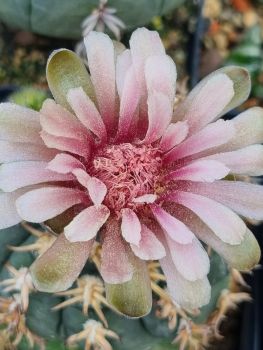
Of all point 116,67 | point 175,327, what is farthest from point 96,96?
point 175,327

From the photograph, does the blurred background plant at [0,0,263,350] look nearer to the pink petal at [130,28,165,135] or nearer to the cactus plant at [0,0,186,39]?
the cactus plant at [0,0,186,39]

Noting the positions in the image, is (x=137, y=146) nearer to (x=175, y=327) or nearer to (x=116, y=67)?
(x=116, y=67)

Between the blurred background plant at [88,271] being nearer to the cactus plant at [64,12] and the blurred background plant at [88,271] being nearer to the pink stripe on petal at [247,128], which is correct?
the cactus plant at [64,12]

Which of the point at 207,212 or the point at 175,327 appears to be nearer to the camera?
the point at 207,212

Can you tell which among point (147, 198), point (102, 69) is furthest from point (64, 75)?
point (147, 198)

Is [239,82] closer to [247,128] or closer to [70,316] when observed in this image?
[247,128]

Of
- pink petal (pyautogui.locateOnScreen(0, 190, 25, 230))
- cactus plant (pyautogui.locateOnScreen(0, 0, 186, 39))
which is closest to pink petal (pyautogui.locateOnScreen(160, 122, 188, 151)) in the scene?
pink petal (pyautogui.locateOnScreen(0, 190, 25, 230))

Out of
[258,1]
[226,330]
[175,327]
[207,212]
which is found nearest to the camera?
[207,212]
